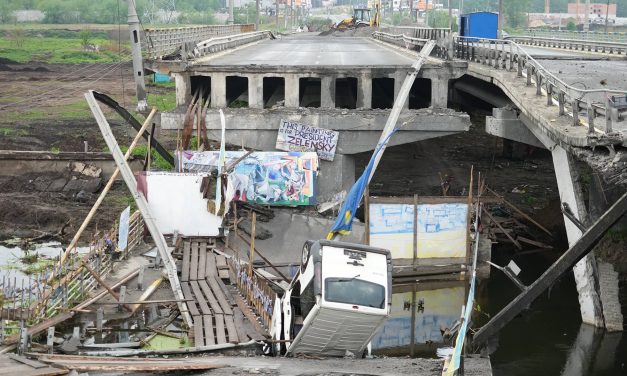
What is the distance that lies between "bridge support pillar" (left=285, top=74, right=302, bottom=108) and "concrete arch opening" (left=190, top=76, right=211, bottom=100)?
4394 millimetres

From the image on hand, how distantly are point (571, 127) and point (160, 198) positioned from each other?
41.0 ft

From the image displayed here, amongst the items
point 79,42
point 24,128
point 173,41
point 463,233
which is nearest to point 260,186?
point 463,233

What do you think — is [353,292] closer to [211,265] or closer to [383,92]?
[211,265]

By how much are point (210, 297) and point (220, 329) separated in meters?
2.54

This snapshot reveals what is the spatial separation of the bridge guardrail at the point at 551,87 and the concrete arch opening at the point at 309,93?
7319mm

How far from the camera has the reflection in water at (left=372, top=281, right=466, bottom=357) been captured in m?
27.0

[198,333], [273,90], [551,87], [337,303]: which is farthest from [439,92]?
[337,303]

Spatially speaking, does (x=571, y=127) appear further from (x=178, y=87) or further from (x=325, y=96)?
(x=178, y=87)

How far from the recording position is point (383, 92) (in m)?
57.2

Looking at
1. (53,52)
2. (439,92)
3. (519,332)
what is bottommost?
(53,52)

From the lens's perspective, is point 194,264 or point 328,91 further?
point 328,91

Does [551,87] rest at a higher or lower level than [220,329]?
higher

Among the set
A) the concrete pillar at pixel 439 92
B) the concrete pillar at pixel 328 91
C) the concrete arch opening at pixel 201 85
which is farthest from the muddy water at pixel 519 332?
the concrete arch opening at pixel 201 85

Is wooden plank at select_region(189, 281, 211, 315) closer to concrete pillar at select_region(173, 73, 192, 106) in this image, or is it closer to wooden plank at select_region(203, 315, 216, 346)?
wooden plank at select_region(203, 315, 216, 346)
